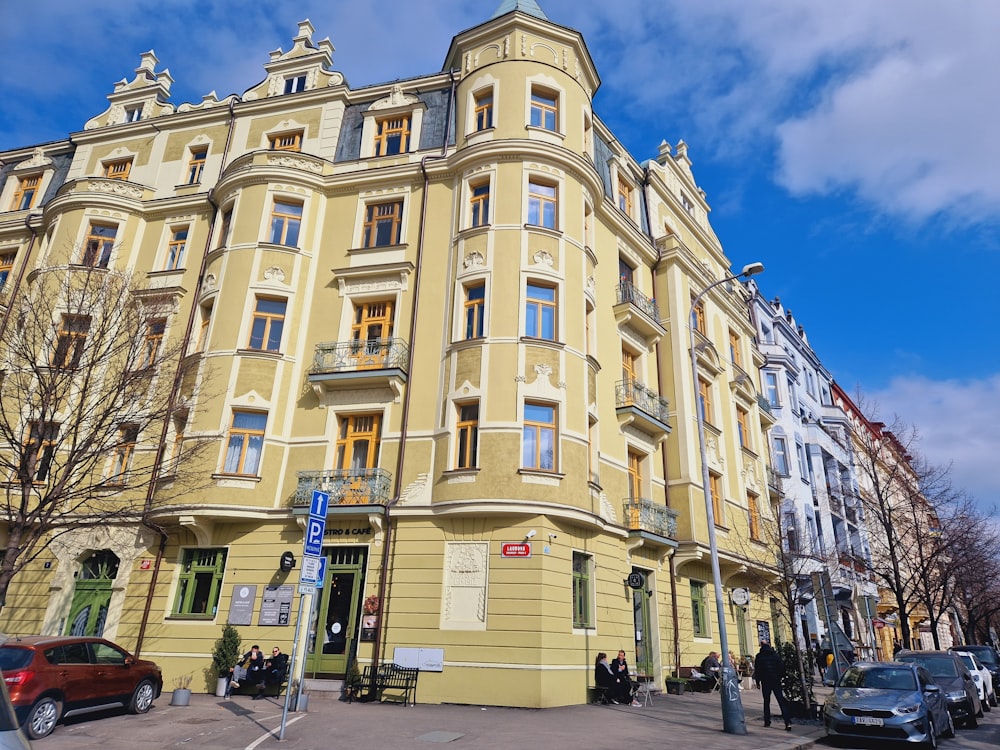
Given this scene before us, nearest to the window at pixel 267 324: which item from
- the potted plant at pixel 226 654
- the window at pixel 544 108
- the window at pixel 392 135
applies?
the window at pixel 392 135

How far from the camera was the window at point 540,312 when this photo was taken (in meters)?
20.1

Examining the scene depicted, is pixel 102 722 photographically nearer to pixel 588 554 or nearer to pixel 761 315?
pixel 588 554

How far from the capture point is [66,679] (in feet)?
39.7

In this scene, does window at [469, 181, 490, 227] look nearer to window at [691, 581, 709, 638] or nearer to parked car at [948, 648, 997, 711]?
window at [691, 581, 709, 638]

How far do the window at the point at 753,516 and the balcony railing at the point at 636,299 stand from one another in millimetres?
9943

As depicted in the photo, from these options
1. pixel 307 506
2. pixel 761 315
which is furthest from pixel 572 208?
pixel 761 315

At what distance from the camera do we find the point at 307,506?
19.0 metres

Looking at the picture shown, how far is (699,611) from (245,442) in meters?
17.3

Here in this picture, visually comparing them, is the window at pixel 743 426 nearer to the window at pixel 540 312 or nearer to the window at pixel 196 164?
the window at pixel 540 312

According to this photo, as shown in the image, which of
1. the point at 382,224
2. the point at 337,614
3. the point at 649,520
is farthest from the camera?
the point at 382,224

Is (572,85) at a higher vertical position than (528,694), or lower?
higher

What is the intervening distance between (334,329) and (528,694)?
41.3ft

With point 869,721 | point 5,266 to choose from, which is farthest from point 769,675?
point 5,266

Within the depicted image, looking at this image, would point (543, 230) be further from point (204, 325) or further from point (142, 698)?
point (142, 698)
